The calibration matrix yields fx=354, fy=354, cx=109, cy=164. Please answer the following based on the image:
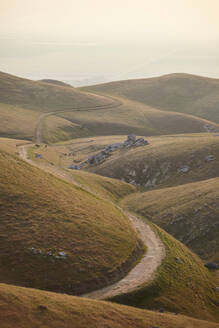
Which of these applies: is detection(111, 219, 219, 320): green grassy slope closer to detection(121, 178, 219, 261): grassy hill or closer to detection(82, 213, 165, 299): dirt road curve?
detection(82, 213, 165, 299): dirt road curve

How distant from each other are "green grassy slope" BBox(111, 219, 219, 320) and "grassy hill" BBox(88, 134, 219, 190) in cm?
4646

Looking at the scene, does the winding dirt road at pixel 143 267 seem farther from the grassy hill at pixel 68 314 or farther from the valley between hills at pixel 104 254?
the grassy hill at pixel 68 314

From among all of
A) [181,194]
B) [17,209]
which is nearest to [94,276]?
[17,209]

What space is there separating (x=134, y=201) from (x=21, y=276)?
5128 cm

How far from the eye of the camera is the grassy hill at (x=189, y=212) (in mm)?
70188

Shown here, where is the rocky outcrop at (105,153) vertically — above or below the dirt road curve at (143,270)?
above

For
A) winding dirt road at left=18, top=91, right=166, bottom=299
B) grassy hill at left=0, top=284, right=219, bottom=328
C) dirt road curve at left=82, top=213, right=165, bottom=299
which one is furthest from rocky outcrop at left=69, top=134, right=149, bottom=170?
grassy hill at left=0, top=284, right=219, bottom=328

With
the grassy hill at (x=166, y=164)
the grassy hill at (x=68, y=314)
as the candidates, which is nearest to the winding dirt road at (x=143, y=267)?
the grassy hill at (x=68, y=314)

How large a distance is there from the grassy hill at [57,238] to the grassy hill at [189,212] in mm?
11384

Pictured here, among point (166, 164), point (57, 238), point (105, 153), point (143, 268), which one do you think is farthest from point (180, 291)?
point (105, 153)

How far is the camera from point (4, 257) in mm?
51031

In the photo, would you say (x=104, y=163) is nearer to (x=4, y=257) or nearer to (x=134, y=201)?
(x=134, y=201)

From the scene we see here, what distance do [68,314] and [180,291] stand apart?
67.6 ft

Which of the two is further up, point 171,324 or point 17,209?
point 17,209
